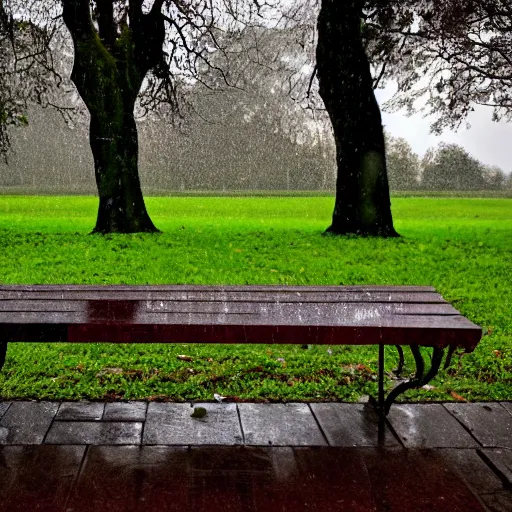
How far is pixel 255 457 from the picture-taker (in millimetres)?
3053

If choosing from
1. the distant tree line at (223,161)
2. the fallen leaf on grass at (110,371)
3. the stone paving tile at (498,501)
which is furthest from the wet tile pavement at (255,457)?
the distant tree line at (223,161)

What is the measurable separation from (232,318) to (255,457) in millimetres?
594

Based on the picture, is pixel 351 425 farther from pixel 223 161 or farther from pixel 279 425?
pixel 223 161

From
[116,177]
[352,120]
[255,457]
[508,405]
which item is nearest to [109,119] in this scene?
[116,177]

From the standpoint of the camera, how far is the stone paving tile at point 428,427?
10.6ft

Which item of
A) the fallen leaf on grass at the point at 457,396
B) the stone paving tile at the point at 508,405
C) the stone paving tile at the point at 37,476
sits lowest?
the fallen leaf on grass at the point at 457,396

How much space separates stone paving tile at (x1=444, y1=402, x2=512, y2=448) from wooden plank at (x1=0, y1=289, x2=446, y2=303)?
59cm

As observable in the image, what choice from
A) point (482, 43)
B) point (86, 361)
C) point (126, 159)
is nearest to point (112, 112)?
point (126, 159)

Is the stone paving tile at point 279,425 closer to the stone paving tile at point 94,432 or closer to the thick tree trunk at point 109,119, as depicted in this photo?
the stone paving tile at point 94,432

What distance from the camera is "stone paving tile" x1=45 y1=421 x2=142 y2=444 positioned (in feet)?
10.5

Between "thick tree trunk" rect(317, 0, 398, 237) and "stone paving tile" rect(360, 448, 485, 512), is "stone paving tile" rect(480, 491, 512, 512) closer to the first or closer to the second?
"stone paving tile" rect(360, 448, 485, 512)

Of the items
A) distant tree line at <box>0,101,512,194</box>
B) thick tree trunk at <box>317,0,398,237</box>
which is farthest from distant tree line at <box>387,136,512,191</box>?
thick tree trunk at <box>317,0,398,237</box>

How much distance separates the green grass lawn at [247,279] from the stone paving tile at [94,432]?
0.48m

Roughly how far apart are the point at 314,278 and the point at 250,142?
19229mm
